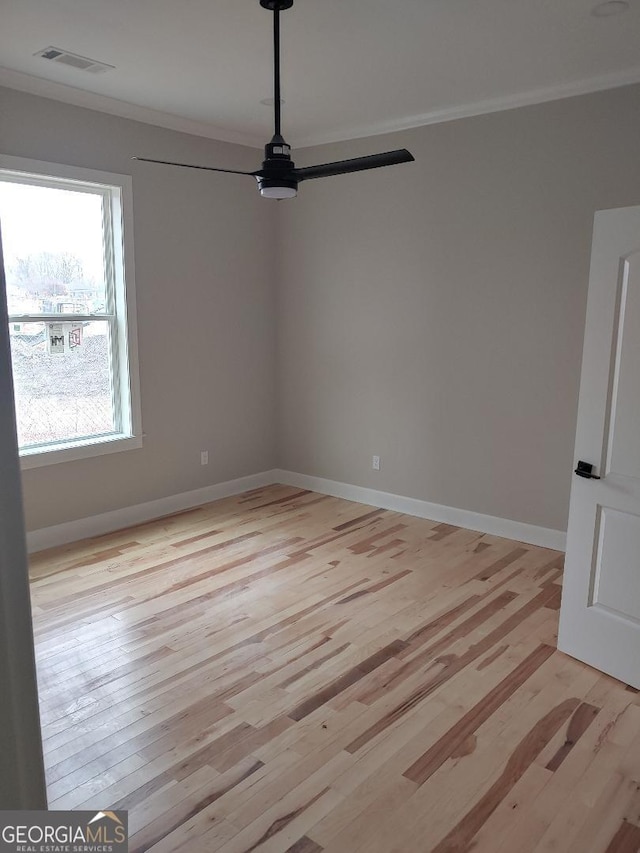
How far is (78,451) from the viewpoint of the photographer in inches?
176

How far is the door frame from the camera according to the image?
2.06ft

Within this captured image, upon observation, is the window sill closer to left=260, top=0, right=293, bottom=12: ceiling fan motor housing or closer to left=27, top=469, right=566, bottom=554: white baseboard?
left=27, top=469, right=566, bottom=554: white baseboard

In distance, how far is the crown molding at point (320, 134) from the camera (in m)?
3.77

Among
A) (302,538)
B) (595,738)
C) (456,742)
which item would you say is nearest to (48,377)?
(302,538)

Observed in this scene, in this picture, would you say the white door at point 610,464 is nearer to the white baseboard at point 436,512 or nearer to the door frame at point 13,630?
the white baseboard at point 436,512

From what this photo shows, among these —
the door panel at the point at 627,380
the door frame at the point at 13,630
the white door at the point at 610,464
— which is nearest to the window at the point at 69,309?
the white door at the point at 610,464

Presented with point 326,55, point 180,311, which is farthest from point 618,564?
point 180,311

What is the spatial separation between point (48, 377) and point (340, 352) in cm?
224

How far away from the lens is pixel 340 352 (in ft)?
17.5

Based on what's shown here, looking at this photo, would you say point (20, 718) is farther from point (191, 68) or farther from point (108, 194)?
point (108, 194)

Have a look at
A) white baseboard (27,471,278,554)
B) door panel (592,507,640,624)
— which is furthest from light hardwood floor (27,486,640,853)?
door panel (592,507,640,624)

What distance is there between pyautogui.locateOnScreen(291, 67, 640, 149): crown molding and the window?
167 cm

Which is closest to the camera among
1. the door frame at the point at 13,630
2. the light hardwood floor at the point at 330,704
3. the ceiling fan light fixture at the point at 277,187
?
the door frame at the point at 13,630

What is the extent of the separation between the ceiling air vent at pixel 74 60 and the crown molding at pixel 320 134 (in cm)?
38
